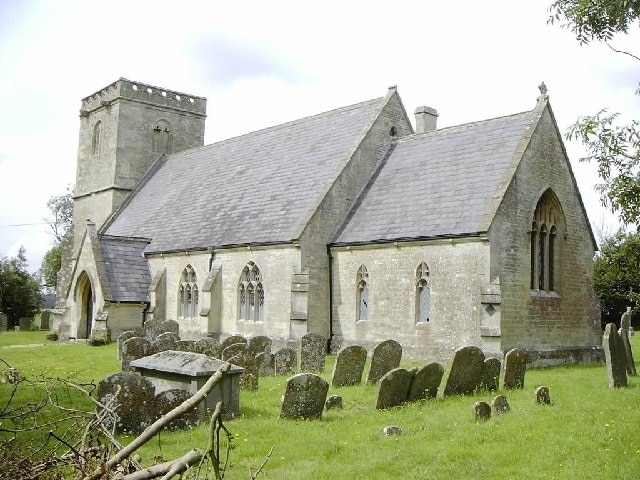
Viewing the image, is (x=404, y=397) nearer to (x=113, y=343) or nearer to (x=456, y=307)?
(x=456, y=307)

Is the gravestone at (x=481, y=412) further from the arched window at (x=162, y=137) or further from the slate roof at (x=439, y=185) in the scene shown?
the arched window at (x=162, y=137)

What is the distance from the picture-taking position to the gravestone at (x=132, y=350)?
17.0 metres

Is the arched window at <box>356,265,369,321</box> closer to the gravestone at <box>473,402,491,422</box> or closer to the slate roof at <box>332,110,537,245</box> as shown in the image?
the slate roof at <box>332,110,537,245</box>

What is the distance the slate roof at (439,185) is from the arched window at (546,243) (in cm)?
216

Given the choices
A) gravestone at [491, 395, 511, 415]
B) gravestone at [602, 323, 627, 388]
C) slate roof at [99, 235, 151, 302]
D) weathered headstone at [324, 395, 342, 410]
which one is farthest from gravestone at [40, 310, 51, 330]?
gravestone at [491, 395, 511, 415]

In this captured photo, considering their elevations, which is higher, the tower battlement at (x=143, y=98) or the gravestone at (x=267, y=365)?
the tower battlement at (x=143, y=98)

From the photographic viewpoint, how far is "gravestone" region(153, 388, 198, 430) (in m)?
10.6

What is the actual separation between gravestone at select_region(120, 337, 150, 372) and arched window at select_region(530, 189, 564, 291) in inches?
471

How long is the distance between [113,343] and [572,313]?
688 inches

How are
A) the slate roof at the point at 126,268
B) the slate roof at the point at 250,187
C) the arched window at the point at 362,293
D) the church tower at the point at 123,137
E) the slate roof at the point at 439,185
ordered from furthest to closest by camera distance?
the church tower at the point at 123,137
the slate roof at the point at 126,268
the slate roof at the point at 250,187
the arched window at the point at 362,293
the slate roof at the point at 439,185

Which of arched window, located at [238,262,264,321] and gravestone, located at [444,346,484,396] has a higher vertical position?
arched window, located at [238,262,264,321]

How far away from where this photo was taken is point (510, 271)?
19750 mm

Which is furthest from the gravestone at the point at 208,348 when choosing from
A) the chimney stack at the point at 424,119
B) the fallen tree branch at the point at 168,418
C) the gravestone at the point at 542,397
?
the chimney stack at the point at 424,119

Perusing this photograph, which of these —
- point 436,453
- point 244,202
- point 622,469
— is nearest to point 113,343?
point 244,202
